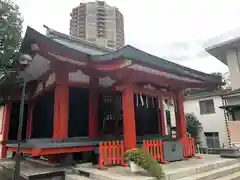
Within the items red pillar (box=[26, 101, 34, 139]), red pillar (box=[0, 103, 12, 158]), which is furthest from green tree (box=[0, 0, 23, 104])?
red pillar (box=[0, 103, 12, 158])

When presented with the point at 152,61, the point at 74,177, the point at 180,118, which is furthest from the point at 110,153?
the point at 180,118

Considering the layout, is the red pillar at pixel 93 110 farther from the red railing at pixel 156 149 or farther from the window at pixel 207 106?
the window at pixel 207 106

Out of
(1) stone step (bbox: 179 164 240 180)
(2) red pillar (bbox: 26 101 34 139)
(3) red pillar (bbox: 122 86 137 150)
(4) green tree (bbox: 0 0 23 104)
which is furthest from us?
(2) red pillar (bbox: 26 101 34 139)

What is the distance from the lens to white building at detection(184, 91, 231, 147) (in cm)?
1515

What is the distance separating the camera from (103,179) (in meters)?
3.86

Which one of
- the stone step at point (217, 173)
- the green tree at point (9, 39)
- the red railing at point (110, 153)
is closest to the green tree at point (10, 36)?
the green tree at point (9, 39)

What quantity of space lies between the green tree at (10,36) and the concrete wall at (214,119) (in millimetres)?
14007

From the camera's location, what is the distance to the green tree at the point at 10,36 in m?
5.83

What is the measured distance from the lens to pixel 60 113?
17.7 feet

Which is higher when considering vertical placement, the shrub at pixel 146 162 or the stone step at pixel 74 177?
the shrub at pixel 146 162

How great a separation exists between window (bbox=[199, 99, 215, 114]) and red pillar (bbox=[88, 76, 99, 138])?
12.4 m

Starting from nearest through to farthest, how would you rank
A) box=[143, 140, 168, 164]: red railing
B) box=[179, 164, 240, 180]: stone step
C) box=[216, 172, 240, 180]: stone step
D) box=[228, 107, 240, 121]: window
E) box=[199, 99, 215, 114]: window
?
1. box=[179, 164, 240, 180]: stone step
2. box=[216, 172, 240, 180]: stone step
3. box=[143, 140, 168, 164]: red railing
4. box=[228, 107, 240, 121]: window
5. box=[199, 99, 215, 114]: window

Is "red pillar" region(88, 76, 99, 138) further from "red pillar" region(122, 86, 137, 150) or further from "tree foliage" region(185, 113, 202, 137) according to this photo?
"tree foliage" region(185, 113, 202, 137)

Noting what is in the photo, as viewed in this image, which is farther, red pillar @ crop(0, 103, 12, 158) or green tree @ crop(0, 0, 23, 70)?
red pillar @ crop(0, 103, 12, 158)
